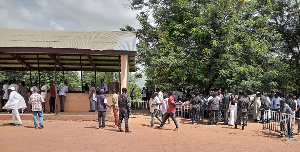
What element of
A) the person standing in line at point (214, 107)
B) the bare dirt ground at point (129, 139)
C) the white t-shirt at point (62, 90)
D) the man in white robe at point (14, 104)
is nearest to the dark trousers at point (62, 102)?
the white t-shirt at point (62, 90)

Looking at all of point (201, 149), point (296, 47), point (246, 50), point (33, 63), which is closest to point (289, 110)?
point (201, 149)

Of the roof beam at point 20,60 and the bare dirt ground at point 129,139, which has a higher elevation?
the roof beam at point 20,60

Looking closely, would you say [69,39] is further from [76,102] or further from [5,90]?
[5,90]

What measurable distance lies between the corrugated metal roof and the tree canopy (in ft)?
10.4

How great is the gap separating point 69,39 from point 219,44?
793 centimetres

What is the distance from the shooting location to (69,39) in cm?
1427

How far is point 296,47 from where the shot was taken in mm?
21203

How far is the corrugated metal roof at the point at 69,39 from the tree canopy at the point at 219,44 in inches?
125

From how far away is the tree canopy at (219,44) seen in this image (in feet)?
52.7

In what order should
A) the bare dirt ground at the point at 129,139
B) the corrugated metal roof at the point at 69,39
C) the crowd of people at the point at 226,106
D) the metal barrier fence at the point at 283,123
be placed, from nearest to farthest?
the bare dirt ground at the point at 129,139, the metal barrier fence at the point at 283,123, the crowd of people at the point at 226,106, the corrugated metal roof at the point at 69,39

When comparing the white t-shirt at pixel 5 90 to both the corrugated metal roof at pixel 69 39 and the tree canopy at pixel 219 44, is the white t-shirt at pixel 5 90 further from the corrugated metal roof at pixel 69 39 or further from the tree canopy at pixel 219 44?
the tree canopy at pixel 219 44

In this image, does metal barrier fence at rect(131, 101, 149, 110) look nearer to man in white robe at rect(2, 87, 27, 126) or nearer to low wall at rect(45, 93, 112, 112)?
low wall at rect(45, 93, 112, 112)

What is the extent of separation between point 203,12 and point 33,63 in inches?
412

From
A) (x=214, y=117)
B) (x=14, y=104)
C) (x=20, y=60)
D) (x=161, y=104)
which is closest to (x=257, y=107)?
(x=214, y=117)
